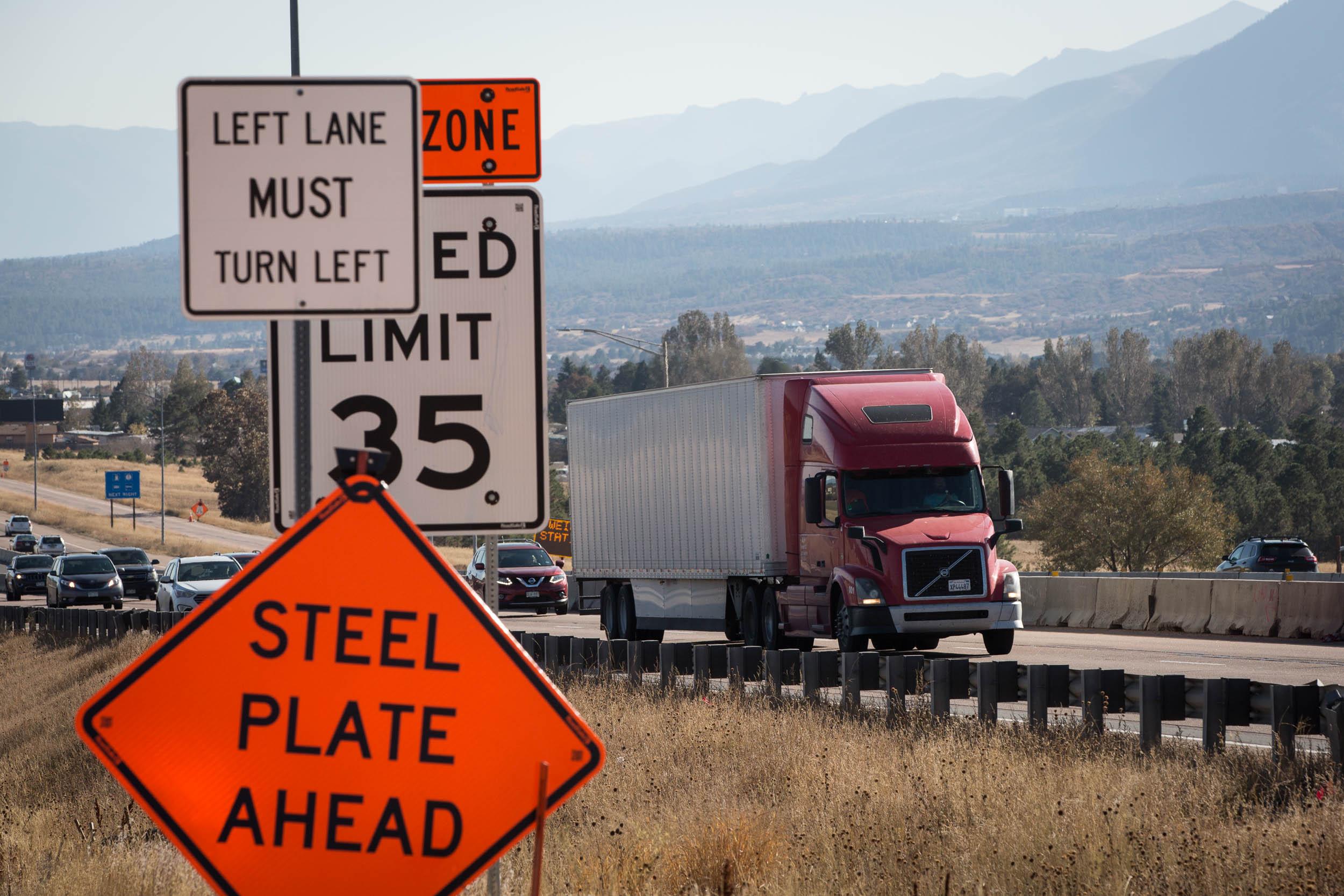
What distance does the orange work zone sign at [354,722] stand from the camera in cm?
484

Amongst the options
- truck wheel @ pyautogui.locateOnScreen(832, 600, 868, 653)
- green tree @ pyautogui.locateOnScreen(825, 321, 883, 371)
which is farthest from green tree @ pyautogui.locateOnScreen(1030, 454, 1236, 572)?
green tree @ pyautogui.locateOnScreen(825, 321, 883, 371)

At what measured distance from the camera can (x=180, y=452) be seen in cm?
19250

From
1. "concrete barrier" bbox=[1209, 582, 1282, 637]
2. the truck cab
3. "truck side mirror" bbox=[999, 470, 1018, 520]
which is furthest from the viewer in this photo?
"concrete barrier" bbox=[1209, 582, 1282, 637]

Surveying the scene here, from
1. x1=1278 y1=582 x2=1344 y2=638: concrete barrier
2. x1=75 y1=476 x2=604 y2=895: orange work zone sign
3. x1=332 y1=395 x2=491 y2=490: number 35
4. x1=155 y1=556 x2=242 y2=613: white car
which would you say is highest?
x1=332 y1=395 x2=491 y2=490: number 35

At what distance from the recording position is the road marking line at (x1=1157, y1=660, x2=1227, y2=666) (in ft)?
67.9

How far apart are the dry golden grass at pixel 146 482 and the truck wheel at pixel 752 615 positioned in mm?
102569

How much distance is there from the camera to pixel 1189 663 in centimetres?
2108

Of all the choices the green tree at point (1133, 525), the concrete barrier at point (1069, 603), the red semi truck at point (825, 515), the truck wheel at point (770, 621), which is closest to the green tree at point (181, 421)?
the green tree at point (1133, 525)

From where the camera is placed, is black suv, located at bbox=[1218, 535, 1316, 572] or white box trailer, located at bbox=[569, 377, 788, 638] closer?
white box trailer, located at bbox=[569, 377, 788, 638]

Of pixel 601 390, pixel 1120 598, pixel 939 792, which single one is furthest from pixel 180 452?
pixel 939 792

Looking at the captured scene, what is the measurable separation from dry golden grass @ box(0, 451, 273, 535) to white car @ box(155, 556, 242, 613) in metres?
84.9

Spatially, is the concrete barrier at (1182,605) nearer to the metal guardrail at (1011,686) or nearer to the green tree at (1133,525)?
the metal guardrail at (1011,686)

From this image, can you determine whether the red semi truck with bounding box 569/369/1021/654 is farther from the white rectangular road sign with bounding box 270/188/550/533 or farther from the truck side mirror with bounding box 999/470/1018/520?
the white rectangular road sign with bounding box 270/188/550/533

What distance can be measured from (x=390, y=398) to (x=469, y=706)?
1305 mm
